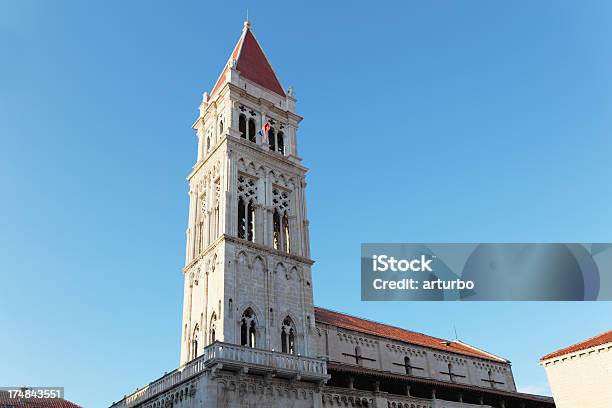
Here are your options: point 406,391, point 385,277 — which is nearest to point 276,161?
point 385,277

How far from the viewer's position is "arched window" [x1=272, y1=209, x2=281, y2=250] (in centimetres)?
3569

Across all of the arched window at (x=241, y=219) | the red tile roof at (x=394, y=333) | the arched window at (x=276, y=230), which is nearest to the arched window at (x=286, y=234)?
the arched window at (x=276, y=230)

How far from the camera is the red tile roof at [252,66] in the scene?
135ft

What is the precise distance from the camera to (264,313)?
3186 cm

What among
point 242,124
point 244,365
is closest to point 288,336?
point 244,365

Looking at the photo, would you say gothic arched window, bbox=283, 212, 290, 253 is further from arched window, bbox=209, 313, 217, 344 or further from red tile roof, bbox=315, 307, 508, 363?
arched window, bbox=209, 313, 217, 344

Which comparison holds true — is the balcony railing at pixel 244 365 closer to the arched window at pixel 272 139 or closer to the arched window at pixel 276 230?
the arched window at pixel 276 230

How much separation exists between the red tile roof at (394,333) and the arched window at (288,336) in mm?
2699

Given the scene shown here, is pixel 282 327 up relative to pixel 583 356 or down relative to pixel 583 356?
up

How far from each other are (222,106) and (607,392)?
28.7 meters

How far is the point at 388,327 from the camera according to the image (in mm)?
43469

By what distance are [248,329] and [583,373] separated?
62.0 ft

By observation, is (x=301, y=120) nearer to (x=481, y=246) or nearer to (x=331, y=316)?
(x=331, y=316)
